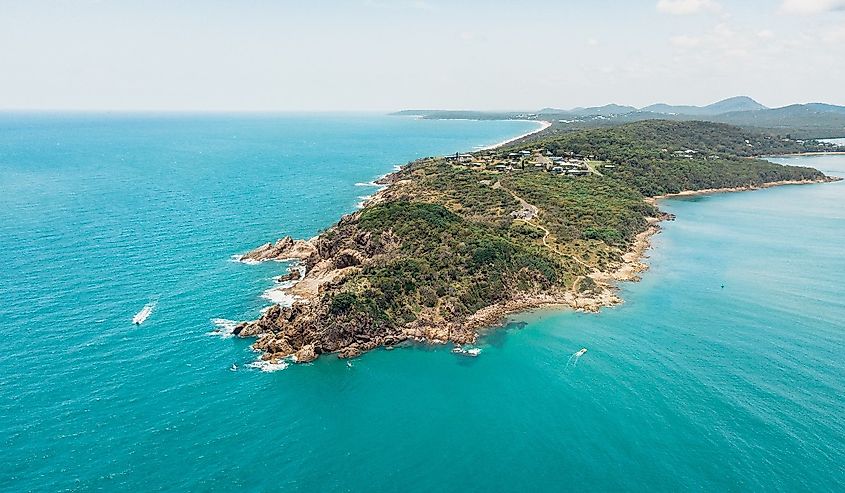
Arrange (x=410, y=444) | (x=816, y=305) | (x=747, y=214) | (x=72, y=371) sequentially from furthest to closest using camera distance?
1. (x=747, y=214)
2. (x=816, y=305)
3. (x=72, y=371)
4. (x=410, y=444)

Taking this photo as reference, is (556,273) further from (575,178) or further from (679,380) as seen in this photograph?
(575,178)

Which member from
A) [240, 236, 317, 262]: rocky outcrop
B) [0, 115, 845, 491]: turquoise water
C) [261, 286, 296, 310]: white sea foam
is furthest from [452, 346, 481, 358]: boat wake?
[240, 236, 317, 262]: rocky outcrop

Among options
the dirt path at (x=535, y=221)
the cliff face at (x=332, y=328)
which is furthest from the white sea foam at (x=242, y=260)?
the dirt path at (x=535, y=221)

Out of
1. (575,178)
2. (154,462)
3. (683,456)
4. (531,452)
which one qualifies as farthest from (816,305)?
(154,462)

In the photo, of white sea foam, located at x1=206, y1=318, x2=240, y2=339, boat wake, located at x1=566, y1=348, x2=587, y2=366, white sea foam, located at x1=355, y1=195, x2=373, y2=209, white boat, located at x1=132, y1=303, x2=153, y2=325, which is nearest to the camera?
boat wake, located at x1=566, y1=348, x2=587, y2=366

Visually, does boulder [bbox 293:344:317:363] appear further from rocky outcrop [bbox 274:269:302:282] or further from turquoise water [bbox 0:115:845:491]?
rocky outcrop [bbox 274:269:302:282]
